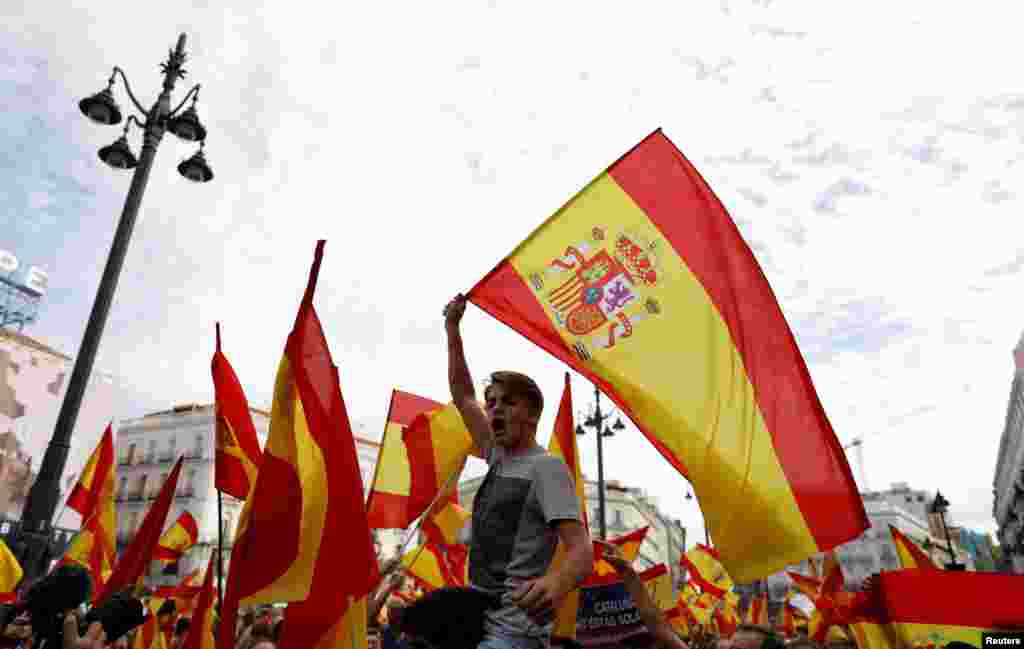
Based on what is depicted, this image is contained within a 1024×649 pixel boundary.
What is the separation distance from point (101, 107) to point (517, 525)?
8529 millimetres

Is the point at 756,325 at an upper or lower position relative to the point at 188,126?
lower

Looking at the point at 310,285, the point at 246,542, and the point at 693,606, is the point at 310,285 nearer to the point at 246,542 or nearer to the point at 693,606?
the point at 246,542

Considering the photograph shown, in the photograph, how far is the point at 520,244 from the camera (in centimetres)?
418

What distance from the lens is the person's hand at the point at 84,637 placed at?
145 inches

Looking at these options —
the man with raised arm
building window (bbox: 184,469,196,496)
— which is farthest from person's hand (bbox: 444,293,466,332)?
building window (bbox: 184,469,196,496)

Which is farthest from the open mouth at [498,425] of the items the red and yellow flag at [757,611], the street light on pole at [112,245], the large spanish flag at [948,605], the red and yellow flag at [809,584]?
the red and yellow flag at [757,611]

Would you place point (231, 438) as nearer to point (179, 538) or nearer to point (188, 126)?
point (188, 126)

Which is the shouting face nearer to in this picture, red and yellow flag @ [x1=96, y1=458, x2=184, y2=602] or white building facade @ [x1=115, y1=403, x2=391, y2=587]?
red and yellow flag @ [x1=96, y1=458, x2=184, y2=602]

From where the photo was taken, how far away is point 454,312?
3426 millimetres

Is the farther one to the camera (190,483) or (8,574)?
(190,483)

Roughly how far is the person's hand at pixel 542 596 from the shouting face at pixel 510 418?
0.63 meters

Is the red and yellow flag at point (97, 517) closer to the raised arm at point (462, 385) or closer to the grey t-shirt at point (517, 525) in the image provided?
the raised arm at point (462, 385)

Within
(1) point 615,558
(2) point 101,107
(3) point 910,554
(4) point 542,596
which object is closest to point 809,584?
(3) point 910,554

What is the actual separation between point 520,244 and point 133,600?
313 cm
